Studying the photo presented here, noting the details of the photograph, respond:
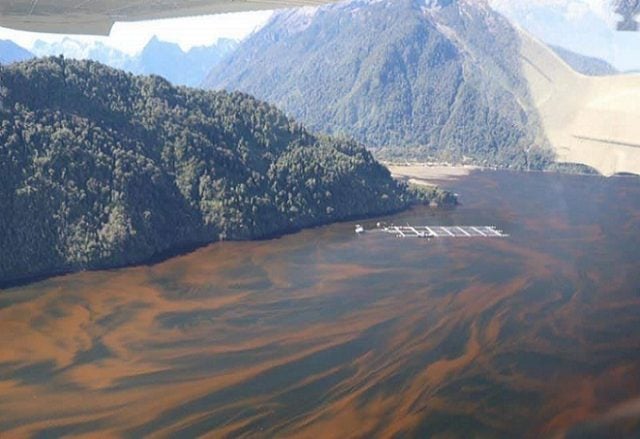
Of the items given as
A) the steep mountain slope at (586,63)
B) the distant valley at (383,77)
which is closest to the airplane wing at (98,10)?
the steep mountain slope at (586,63)

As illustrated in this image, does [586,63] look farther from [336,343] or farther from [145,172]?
[145,172]

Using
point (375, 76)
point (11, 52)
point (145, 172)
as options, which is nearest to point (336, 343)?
point (145, 172)

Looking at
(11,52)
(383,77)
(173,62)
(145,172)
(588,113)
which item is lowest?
(145,172)

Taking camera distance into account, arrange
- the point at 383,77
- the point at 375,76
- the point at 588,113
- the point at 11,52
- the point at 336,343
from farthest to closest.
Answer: the point at 11,52 < the point at 375,76 < the point at 383,77 < the point at 336,343 < the point at 588,113

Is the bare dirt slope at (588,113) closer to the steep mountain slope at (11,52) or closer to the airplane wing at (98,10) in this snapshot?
the airplane wing at (98,10)

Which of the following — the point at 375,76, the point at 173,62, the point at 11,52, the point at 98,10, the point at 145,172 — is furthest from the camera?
the point at 173,62

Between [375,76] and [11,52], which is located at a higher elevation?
[11,52]

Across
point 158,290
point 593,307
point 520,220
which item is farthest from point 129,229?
point 520,220

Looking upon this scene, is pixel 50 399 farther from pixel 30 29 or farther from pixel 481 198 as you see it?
pixel 481 198
